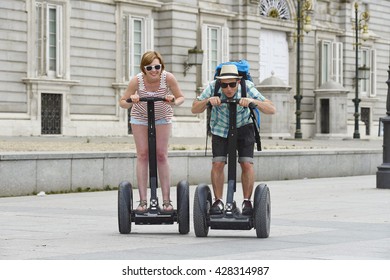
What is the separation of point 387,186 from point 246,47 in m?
27.6

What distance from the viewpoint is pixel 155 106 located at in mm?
11070

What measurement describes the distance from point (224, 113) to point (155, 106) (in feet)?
2.43

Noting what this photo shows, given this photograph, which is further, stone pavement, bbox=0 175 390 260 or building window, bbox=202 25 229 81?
building window, bbox=202 25 229 81

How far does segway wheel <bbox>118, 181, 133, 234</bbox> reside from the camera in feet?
36.2

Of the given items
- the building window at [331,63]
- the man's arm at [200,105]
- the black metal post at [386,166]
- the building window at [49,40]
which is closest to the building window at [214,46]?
the building window at [331,63]

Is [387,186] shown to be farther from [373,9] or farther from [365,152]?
[373,9]

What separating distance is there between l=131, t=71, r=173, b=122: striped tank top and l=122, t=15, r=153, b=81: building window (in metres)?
29.2

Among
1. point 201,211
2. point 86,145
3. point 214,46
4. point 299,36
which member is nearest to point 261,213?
point 201,211

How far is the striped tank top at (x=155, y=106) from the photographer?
11.1 meters

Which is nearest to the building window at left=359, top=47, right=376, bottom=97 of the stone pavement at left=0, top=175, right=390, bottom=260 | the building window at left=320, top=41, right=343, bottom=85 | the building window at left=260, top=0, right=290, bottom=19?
the building window at left=320, top=41, right=343, bottom=85

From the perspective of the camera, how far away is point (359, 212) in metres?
14.3

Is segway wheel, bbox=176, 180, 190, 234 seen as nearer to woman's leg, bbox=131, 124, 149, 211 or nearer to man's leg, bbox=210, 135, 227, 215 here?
man's leg, bbox=210, 135, 227, 215

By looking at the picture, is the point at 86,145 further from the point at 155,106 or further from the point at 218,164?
the point at 218,164

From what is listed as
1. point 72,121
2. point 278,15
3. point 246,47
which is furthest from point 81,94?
point 278,15
